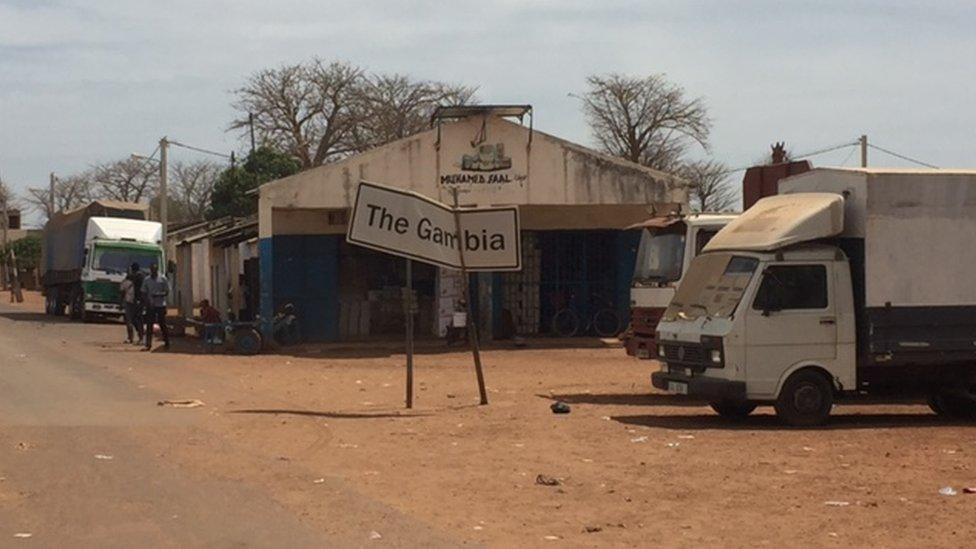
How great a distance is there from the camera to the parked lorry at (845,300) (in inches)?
599

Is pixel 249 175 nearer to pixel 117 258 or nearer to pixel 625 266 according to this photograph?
pixel 117 258

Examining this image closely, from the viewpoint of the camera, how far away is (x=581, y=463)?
12.1 meters

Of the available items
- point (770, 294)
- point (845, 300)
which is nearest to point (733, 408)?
point (770, 294)

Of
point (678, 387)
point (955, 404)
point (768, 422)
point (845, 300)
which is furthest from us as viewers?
point (955, 404)

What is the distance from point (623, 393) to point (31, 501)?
1129cm

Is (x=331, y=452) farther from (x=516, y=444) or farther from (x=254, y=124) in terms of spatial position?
(x=254, y=124)

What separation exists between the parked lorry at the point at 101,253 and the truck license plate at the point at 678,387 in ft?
91.4

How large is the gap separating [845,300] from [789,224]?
3.63 feet

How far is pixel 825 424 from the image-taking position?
15398mm

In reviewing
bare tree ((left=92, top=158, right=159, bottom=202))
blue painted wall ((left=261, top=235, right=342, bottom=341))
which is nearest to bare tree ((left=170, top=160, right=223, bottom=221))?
bare tree ((left=92, top=158, right=159, bottom=202))

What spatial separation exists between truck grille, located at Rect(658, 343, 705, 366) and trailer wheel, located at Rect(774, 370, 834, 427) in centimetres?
100

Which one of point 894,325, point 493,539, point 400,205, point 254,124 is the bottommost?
point 493,539

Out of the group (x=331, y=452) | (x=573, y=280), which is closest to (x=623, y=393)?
(x=331, y=452)

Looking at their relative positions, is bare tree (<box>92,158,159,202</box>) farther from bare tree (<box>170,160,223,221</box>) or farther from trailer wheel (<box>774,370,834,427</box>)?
trailer wheel (<box>774,370,834,427</box>)
